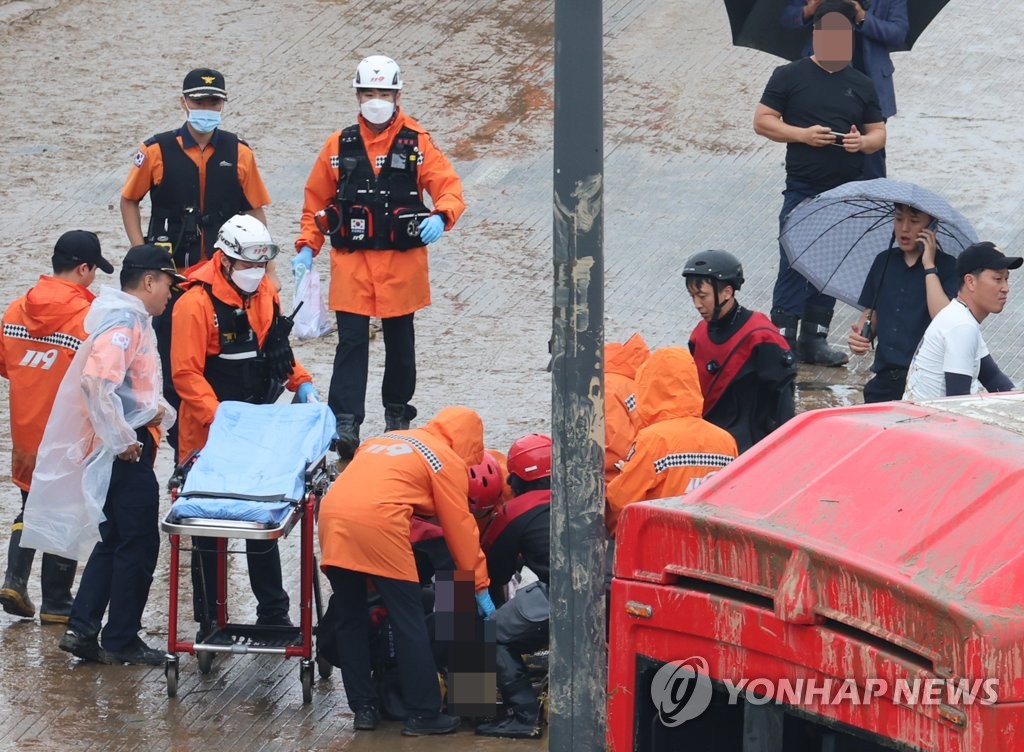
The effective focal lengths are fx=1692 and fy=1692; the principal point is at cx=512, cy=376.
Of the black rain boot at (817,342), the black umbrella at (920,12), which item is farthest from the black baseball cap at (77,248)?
the black umbrella at (920,12)

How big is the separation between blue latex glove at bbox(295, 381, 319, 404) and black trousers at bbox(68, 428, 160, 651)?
0.86m

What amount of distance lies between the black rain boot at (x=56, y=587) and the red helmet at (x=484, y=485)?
6.25 ft

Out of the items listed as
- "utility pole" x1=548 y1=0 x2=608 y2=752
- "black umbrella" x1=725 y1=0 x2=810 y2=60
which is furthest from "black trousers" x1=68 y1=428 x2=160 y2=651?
"black umbrella" x1=725 y1=0 x2=810 y2=60

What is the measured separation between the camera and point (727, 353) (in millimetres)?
7609

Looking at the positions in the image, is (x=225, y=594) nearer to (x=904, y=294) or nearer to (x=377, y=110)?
(x=377, y=110)

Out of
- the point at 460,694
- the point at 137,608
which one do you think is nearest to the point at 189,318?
the point at 137,608

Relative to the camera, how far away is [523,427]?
9.28m

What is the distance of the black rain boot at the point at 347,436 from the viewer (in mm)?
8898

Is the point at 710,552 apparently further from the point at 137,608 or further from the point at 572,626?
the point at 137,608

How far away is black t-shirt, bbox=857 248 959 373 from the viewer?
7.64 metres

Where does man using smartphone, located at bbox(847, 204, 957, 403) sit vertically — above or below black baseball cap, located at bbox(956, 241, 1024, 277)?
below

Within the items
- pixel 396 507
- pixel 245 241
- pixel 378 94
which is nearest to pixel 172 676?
pixel 396 507

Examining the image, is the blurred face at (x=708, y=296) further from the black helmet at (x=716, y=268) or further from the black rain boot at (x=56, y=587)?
the black rain boot at (x=56, y=587)

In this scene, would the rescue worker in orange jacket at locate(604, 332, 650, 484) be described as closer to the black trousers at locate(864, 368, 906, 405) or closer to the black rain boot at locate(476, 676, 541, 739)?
the black rain boot at locate(476, 676, 541, 739)
